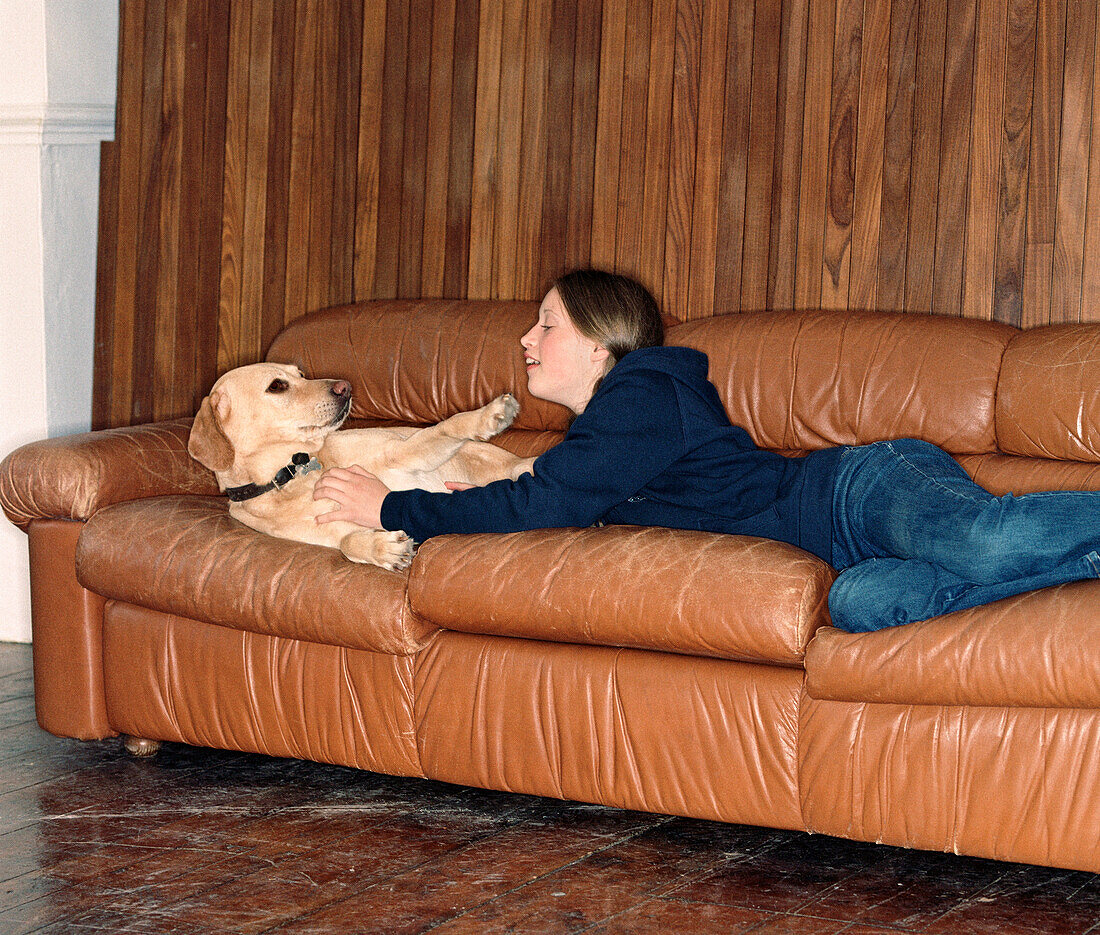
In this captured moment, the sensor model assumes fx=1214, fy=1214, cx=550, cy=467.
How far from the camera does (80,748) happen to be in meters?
3.02

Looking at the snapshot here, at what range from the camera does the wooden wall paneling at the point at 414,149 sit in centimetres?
405

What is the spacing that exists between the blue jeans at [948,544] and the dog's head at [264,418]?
132cm

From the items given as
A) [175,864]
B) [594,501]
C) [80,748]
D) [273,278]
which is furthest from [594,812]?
[273,278]

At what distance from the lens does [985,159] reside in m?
3.39

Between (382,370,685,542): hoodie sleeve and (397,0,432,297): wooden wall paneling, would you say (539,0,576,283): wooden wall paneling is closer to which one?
(397,0,432,297): wooden wall paneling

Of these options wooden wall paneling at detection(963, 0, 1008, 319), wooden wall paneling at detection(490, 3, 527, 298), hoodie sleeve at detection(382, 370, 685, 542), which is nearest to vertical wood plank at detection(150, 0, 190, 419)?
wooden wall paneling at detection(490, 3, 527, 298)

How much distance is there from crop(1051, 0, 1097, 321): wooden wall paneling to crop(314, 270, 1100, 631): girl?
1171 mm

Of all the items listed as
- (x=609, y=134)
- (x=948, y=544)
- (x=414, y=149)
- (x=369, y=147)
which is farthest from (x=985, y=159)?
(x=369, y=147)

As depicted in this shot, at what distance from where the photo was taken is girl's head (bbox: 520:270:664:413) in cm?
270

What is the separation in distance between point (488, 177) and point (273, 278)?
89 centimetres

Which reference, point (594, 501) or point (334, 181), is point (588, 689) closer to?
point (594, 501)

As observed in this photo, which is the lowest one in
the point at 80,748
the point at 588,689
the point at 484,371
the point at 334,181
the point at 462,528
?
the point at 80,748

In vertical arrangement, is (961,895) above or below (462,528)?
below

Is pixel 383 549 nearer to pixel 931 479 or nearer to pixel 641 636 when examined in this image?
pixel 641 636
